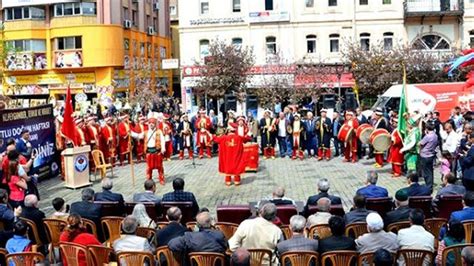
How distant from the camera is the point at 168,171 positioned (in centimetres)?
2011

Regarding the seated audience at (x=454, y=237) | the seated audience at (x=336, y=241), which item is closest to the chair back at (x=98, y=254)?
the seated audience at (x=336, y=241)

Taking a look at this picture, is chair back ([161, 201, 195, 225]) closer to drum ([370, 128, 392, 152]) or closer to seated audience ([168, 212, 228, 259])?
seated audience ([168, 212, 228, 259])

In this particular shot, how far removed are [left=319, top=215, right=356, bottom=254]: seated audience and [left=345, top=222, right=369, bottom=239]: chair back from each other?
1067 mm

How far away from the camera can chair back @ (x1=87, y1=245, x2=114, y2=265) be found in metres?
7.81

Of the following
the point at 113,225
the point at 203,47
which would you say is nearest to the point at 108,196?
the point at 113,225

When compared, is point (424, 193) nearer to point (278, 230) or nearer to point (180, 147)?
point (278, 230)

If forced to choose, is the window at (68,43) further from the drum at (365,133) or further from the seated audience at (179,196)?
the seated audience at (179,196)

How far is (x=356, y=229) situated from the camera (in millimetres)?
8719

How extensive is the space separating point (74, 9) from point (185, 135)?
3021 centimetres

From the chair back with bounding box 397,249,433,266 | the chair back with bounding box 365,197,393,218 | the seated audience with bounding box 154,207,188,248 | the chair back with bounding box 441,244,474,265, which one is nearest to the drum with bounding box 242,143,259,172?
the chair back with bounding box 365,197,393,218

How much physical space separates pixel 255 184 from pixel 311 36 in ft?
87.9

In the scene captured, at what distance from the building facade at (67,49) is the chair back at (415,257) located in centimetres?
4135

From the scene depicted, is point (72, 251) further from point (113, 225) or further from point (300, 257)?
point (300, 257)

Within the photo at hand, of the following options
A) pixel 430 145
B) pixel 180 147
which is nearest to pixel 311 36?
pixel 180 147
